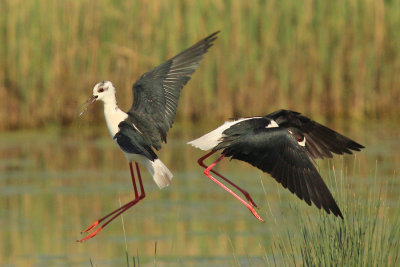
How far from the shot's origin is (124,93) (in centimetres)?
1174

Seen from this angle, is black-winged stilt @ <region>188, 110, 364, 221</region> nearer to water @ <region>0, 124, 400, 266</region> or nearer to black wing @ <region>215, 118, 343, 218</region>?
black wing @ <region>215, 118, 343, 218</region>

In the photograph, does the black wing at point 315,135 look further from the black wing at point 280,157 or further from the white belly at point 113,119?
the white belly at point 113,119

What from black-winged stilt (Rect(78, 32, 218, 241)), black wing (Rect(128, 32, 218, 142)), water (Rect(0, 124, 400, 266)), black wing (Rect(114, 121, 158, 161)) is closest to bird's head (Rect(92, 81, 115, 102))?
black-winged stilt (Rect(78, 32, 218, 241))

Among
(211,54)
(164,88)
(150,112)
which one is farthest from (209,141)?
(211,54)

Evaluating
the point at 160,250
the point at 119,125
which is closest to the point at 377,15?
the point at 160,250

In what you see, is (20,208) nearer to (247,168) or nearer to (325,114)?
(247,168)

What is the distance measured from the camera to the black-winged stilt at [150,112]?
5387mm

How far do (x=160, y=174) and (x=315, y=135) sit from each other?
1026mm

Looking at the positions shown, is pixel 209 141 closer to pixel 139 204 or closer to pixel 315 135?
pixel 315 135

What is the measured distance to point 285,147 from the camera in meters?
5.11

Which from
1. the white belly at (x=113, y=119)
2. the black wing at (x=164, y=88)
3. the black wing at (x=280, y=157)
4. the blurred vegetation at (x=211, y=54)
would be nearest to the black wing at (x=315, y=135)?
the black wing at (x=280, y=157)

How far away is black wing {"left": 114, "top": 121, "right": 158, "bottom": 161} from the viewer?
530 cm

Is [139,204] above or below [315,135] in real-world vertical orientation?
below

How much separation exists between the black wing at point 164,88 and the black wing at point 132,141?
27 centimetres
